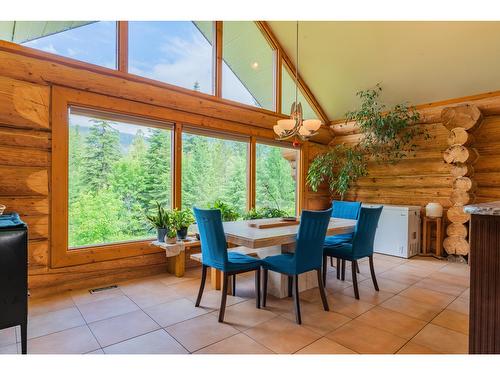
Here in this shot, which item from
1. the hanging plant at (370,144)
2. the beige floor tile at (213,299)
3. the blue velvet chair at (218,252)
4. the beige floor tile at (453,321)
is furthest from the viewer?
the hanging plant at (370,144)

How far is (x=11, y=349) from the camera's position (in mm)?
2000

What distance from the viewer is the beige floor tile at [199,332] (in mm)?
2113

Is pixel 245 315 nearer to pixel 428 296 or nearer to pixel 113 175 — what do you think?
Result: pixel 428 296

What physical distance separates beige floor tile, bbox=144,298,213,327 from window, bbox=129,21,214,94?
9.00 ft

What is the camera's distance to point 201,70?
4.26 metres

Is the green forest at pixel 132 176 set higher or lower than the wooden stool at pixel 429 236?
higher

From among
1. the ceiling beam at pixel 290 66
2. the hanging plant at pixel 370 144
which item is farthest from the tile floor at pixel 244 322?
the ceiling beam at pixel 290 66

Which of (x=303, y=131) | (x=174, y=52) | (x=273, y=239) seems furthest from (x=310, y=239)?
(x=174, y=52)

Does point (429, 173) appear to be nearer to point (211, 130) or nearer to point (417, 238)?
point (417, 238)

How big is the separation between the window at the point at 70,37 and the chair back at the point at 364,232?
3.32 metres

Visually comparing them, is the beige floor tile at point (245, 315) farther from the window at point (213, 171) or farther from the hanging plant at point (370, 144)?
the hanging plant at point (370, 144)

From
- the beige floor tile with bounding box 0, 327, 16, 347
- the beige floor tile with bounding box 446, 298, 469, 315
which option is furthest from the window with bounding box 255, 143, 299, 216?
the beige floor tile with bounding box 0, 327, 16, 347

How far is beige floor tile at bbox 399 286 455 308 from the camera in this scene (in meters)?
2.91
